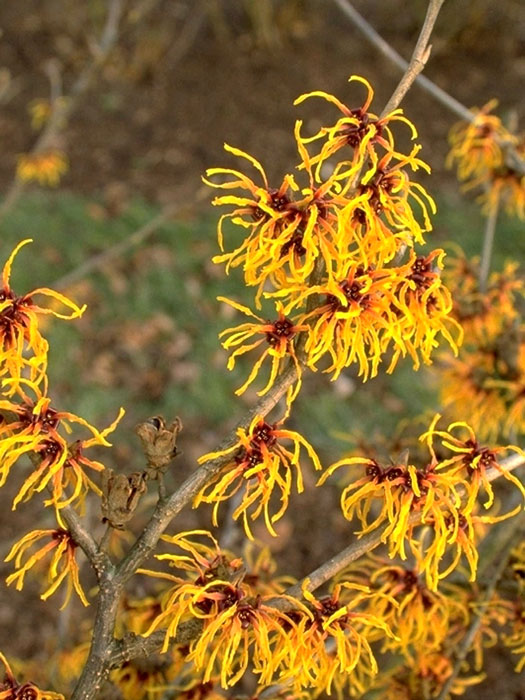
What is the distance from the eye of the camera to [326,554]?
11.3 feet

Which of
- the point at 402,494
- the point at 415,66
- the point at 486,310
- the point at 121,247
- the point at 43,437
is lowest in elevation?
the point at 43,437

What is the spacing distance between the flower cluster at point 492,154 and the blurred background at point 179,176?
0.08m

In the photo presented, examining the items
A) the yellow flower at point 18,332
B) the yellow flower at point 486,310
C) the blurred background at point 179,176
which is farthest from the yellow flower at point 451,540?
the blurred background at point 179,176

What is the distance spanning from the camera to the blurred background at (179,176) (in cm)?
379

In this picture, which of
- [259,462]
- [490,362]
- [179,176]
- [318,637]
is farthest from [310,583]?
[179,176]

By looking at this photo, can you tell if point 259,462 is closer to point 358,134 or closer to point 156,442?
point 156,442

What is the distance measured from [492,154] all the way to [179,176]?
3.78 meters

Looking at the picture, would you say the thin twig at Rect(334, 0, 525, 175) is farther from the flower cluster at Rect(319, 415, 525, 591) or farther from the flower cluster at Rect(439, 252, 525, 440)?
the flower cluster at Rect(319, 415, 525, 591)

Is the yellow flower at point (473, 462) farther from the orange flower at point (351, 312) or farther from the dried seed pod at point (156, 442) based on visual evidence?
the dried seed pod at point (156, 442)

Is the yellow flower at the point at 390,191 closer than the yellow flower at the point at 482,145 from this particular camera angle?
Yes

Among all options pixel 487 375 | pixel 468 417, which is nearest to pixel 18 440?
pixel 487 375

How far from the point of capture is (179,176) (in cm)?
555

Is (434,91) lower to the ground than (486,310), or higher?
higher

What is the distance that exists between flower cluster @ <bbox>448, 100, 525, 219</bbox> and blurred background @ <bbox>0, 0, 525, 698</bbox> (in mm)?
80
